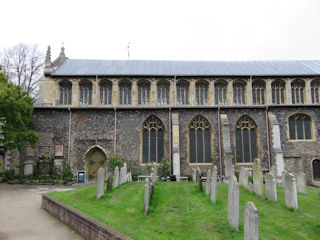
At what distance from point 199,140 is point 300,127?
8.06 metres

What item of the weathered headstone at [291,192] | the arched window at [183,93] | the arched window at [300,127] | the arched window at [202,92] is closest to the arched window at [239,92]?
the arched window at [202,92]

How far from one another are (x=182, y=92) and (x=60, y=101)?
36.3 ft

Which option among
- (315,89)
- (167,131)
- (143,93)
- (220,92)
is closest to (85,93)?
(143,93)

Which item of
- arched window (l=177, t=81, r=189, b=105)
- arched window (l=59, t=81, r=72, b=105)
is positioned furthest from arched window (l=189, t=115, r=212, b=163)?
arched window (l=59, t=81, r=72, b=105)

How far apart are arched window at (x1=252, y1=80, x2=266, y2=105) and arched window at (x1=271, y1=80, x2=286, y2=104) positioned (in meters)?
0.94

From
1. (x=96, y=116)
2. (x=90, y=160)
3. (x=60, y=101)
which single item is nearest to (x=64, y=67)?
(x=60, y=101)

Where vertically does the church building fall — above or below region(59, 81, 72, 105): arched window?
below

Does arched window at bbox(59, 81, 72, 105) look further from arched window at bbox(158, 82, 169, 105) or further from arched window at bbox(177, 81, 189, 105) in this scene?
arched window at bbox(177, 81, 189, 105)

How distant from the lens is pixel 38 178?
17141 millimetres

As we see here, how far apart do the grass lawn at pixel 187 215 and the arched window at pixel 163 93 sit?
38.6 feet

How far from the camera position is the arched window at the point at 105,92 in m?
21.6

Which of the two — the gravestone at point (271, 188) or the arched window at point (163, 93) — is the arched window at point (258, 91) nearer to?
the arched window at point (163, 93)

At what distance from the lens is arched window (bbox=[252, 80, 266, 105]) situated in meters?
22.3

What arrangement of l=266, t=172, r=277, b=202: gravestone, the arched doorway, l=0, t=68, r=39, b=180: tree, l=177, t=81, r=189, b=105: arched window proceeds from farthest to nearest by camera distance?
l=177, t=81, r=189, b=105: arched window < the arched doorway < l=0, t=68, r=39, b=180: tree < l=266, t=172, r=277, b=202: gravestone
